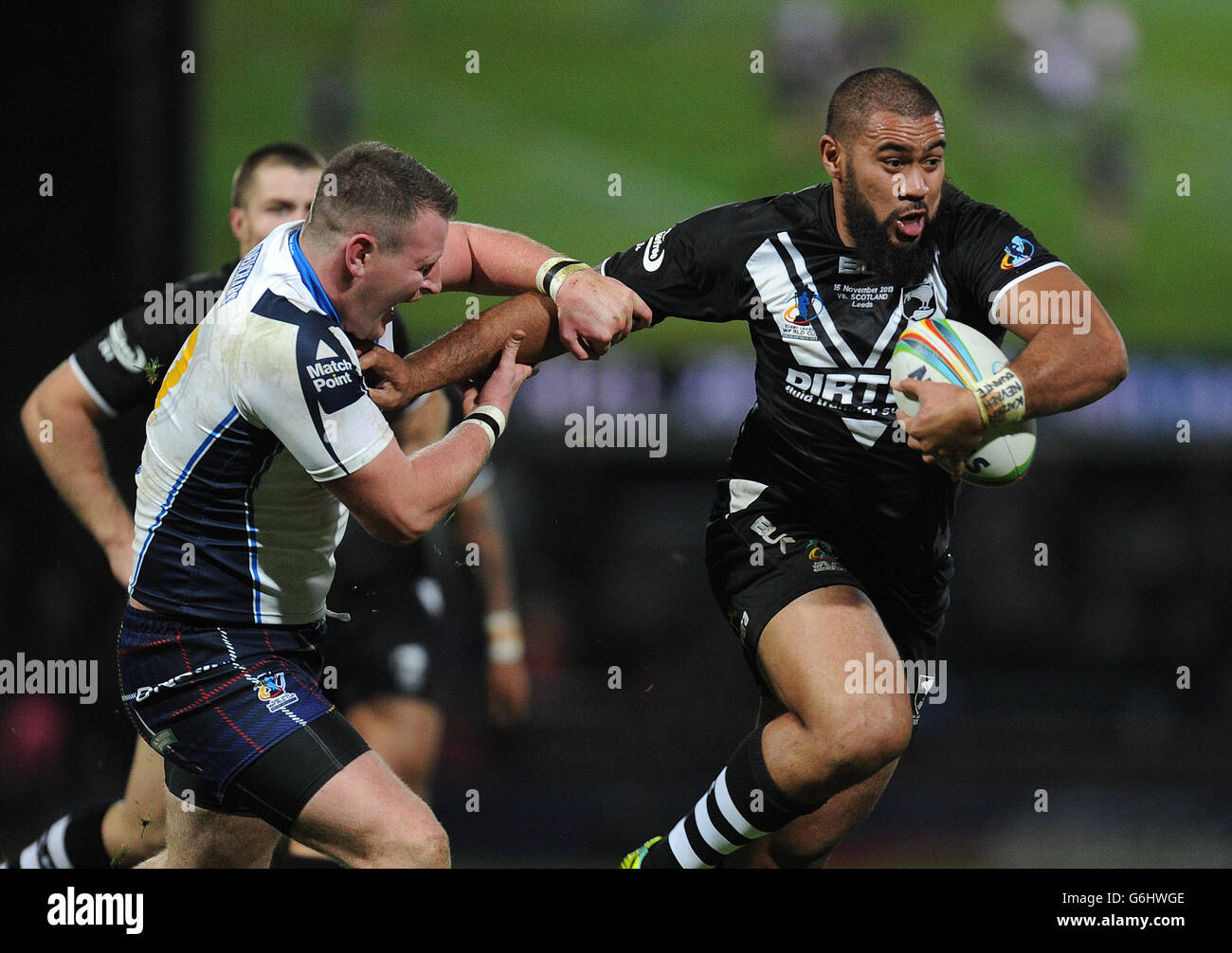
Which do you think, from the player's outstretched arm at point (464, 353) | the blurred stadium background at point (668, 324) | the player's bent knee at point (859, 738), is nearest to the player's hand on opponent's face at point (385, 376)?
the player's outstretched arm at point (464, 353)

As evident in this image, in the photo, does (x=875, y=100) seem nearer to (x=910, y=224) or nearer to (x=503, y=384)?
(x=910, y=224)

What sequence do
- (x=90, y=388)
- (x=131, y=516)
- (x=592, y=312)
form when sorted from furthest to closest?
(x=131, y=516)
(x=90, y=388)
(x=592, y=312)

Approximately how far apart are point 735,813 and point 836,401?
1208 millimetres

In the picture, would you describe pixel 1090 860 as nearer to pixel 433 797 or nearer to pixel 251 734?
pixel 433 797

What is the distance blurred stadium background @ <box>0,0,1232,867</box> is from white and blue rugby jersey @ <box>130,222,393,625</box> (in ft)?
11.7

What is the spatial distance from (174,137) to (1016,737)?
6047mm

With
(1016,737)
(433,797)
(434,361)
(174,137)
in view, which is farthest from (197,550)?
(1016,737)

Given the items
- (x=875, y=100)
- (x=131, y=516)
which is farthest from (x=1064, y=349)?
(x=131, y=516)

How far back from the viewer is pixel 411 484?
359cm

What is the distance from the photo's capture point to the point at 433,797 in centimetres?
788

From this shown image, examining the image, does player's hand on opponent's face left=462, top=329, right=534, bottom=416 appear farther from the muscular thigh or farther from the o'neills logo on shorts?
the muscular thigh

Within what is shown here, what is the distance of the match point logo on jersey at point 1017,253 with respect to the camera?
4.10 meters

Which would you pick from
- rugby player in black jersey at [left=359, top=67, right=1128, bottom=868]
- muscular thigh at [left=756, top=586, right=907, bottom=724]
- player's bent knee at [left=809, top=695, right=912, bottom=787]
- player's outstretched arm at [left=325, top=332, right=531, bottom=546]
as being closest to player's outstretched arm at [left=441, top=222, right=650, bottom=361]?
rugby player in black jersey at [left=359, top=67, right=1128, bottom=868]

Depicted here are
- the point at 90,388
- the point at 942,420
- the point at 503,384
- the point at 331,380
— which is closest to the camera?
the point at 331,380
